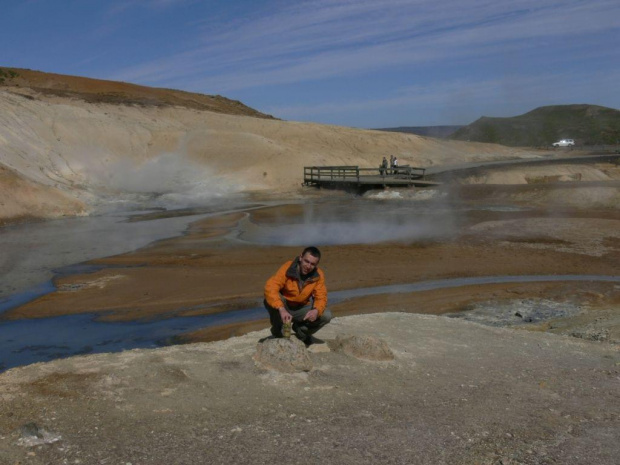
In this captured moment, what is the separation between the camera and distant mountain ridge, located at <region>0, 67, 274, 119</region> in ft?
174

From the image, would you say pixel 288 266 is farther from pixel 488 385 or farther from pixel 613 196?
pixel 613 196

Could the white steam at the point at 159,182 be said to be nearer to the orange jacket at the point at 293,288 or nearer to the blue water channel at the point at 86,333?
the blue water channel at the point at 86,333

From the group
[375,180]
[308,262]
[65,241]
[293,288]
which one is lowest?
[65,241]

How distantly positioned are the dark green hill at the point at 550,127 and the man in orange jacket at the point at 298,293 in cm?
9497

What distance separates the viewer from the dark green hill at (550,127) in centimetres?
10456

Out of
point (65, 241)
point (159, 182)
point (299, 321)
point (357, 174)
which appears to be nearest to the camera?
point (299, 321)

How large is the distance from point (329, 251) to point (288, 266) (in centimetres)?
1059

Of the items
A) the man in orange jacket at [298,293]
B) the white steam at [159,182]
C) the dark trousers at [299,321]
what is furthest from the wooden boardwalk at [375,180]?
the man in orange jacket at [298,293]

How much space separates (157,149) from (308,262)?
1676 inches

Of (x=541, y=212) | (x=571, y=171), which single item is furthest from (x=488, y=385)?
(x=571, y=171)

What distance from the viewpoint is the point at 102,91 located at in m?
58.6

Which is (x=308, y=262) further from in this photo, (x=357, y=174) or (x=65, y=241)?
(x=357, y=174)

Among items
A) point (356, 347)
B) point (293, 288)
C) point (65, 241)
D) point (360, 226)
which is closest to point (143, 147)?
point (65, 241)

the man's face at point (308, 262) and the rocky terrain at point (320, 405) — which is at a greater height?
the man's face at point (308, 262)
